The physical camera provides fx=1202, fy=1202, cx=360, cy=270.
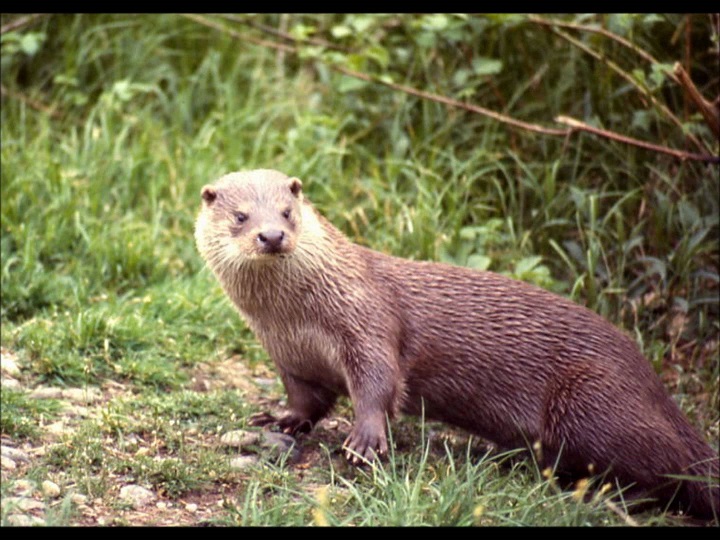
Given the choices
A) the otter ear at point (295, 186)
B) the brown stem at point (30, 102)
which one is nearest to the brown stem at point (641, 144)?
the otter ear at point (295, 186)

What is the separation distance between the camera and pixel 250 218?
376cm

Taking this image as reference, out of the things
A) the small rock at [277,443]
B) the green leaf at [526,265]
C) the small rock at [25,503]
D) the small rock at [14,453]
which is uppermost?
the green leaf at [526,265]

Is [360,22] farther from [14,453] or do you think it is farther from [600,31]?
[14,453]

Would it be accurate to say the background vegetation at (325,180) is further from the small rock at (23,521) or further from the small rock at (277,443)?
the small rock at (23,521)

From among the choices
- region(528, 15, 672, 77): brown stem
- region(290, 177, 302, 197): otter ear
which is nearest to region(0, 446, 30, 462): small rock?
region(290, 177, 302, 197): otter ear

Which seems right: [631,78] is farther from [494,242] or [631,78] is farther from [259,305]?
[259,305]

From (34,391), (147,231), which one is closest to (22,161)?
(147,231)

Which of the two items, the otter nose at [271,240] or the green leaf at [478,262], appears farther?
the green leaf at [478,262]

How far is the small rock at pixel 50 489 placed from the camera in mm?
3299

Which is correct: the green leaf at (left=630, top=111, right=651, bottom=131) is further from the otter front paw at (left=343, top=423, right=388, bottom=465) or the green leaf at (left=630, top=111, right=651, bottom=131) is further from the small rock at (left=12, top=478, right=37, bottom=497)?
the small rock at (left=12, top=478, right=37, bottom=497)

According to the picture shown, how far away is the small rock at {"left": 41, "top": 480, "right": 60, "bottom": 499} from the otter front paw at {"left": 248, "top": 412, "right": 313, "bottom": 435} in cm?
89

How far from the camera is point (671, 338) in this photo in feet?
15.8

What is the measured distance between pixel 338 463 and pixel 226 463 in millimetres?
411

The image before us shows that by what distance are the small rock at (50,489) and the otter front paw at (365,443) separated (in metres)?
0.85
